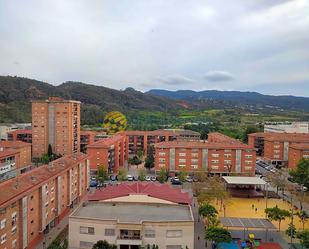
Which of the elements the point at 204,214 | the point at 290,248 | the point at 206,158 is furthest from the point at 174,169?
the point at 290,248

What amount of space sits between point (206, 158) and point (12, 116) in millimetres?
50567

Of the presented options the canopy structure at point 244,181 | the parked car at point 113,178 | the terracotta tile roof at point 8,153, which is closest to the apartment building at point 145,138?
the parked car at point 113,178

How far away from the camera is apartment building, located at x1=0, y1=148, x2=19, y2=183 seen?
1254 inches

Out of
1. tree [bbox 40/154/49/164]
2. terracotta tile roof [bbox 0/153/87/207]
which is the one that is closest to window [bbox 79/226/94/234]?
terracotta tile roof [bbox 0/153/87/207]

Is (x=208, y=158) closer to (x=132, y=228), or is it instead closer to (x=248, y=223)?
(x=248, y=223)

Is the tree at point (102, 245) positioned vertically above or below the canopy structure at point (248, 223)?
above

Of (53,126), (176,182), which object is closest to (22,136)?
(53,126)

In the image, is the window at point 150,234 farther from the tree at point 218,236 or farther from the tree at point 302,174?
the tree at point 302,174

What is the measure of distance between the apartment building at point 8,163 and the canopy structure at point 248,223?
2062 cm

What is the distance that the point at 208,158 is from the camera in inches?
1401

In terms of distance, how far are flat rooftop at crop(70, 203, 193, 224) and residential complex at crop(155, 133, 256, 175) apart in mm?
17245

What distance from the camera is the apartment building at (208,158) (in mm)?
35312

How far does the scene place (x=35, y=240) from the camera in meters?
17.3

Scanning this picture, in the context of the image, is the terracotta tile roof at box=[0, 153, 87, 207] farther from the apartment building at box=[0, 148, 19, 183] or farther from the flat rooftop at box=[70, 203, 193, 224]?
the apartment building at box=[0, 148, 19, 183]
